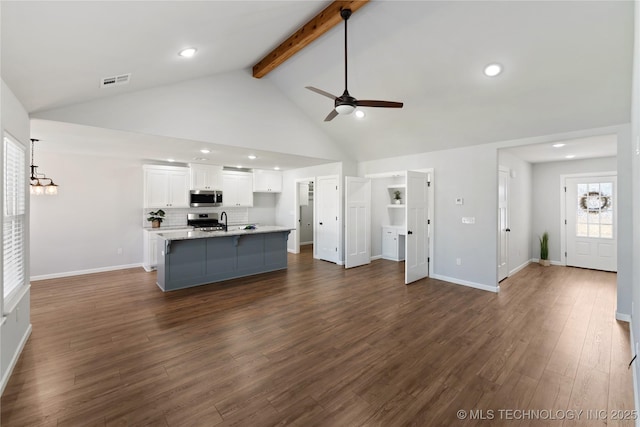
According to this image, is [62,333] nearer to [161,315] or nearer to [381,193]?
[161,315]

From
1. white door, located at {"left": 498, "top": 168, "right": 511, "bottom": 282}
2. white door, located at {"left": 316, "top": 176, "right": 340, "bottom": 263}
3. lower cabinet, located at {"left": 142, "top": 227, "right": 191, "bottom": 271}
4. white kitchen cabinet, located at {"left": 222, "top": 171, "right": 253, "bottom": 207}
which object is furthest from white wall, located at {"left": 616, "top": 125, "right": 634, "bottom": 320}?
lower cabinet, located at {"left": 142, "top": 227, "right": 191, "bottom": 271}

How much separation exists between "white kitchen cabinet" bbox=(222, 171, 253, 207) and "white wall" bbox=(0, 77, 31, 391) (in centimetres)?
458

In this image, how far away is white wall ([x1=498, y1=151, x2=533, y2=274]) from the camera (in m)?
5.79

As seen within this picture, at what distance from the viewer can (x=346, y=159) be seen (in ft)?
22.0

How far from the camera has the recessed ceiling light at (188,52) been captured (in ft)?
9.57

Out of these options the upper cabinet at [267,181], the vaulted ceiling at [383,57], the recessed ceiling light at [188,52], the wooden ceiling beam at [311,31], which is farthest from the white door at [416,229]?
the upper cabinet at [267,181]

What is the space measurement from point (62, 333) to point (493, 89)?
6.08 m

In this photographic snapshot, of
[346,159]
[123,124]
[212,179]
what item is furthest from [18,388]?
[346,159]

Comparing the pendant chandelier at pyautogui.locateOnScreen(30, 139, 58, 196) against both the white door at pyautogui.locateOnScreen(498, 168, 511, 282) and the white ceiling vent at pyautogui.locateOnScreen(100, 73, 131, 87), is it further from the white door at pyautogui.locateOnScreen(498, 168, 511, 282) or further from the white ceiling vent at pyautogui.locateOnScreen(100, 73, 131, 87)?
the white door at pyautogui.locateOnScreen(498, 168, 511, 282)

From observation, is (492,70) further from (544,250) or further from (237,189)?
(237,189)

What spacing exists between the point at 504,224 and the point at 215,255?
5604mm

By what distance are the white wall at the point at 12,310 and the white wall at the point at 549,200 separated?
361 inches

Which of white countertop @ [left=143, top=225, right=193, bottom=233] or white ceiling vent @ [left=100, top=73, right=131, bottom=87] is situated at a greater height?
white ceiling vent @ [left=100, top=73, right=131, bottom=87]

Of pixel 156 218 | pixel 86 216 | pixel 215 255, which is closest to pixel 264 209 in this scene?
pixel 156 218
